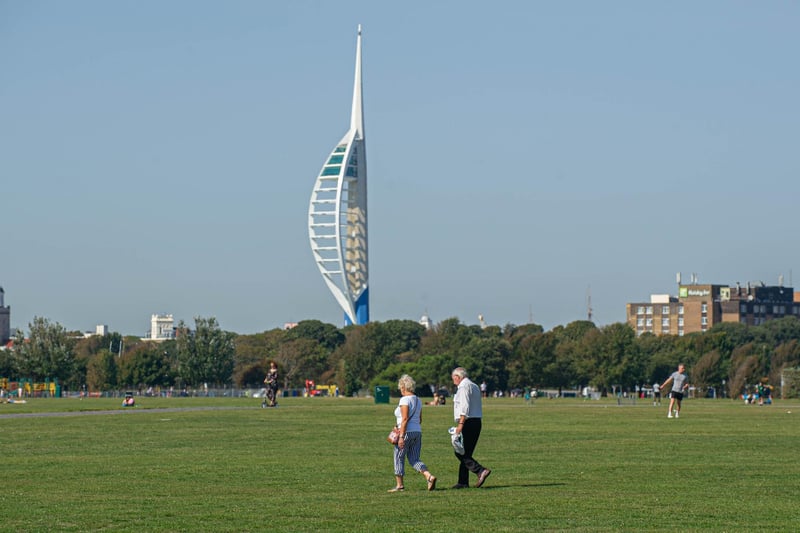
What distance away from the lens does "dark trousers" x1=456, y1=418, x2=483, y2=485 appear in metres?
18.0

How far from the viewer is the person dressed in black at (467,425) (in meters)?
18.0

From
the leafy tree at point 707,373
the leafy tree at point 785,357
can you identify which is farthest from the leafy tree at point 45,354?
the leafy tree at point 785,357

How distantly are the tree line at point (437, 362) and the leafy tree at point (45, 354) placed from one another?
0.27 feet

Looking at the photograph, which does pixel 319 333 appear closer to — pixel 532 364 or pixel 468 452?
pixel 532 364

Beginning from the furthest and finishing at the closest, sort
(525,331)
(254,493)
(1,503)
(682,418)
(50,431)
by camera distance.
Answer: (525,331), (682,418), (50,431), (254,493), (1,503)

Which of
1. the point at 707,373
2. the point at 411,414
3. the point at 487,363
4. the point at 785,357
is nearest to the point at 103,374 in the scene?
the point at 487,363

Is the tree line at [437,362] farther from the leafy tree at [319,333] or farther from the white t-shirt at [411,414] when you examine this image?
the white t-shirt at [411,414]

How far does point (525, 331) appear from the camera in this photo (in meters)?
179

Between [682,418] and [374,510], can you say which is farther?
[682,418]

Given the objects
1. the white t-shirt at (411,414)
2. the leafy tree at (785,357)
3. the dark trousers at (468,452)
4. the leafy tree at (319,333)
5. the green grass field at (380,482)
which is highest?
the leafy tree at (319,333)

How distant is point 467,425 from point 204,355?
105 m

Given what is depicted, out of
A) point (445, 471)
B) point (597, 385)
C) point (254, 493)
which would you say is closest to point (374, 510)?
point (254, 493)

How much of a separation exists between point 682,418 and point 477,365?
71.2 m

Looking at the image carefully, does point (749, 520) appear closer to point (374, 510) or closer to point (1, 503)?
point (374, 510)
